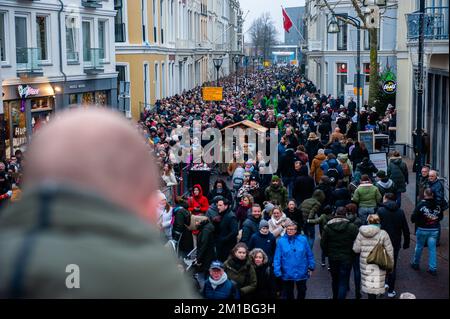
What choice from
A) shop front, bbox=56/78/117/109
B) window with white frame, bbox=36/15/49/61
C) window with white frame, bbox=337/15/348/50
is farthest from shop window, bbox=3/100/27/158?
window with white frame, bbox=337/15/348/50

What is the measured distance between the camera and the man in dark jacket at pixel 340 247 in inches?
439

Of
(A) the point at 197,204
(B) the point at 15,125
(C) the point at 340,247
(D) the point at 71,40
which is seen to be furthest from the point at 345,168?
(D) the point at 71,40

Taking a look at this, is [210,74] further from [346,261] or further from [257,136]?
[346,261]

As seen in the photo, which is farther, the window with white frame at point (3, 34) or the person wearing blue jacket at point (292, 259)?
the window with white frame at point (3, 34)

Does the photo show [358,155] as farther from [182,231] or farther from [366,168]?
[182,231]

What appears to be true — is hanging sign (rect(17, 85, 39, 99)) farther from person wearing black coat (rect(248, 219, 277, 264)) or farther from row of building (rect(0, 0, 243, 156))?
person wearing black coat (rect(248, 219, 277, 264))

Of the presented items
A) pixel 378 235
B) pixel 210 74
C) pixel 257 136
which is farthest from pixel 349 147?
pixel 210 74

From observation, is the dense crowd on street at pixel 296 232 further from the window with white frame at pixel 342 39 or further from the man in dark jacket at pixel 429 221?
the window with white frame at pixel 342 39

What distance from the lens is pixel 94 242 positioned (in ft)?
3.48

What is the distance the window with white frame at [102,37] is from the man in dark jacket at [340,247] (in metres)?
26.1

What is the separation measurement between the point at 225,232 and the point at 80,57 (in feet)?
73.2

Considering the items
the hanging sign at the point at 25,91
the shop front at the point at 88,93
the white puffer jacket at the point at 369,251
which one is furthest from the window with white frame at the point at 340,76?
the white puffer jacket at the point at 369,251
